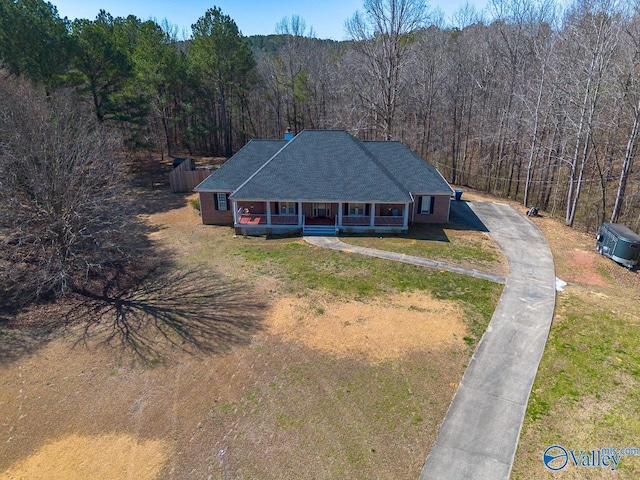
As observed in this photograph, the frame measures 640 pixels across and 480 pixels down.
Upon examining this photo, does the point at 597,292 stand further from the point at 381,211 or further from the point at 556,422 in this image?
the point at 381,211

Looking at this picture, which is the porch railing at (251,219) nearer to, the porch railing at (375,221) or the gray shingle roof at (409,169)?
the porch railing at (375,221)

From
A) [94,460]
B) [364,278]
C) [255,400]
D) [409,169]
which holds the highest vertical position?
[409,169]

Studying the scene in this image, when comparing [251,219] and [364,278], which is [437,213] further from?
[251,219]

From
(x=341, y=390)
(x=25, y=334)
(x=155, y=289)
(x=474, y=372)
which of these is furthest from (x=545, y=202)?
(x=25, y=334)

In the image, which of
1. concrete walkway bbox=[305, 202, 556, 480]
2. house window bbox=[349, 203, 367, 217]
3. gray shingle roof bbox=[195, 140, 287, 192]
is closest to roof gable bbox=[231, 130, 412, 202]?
gray shingle roof bbox=[195, 140, 287, 192]


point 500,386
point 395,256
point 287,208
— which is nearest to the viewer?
point 500,386

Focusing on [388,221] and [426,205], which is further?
[426,205]

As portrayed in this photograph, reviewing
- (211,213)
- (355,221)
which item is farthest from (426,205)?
(211,213)
